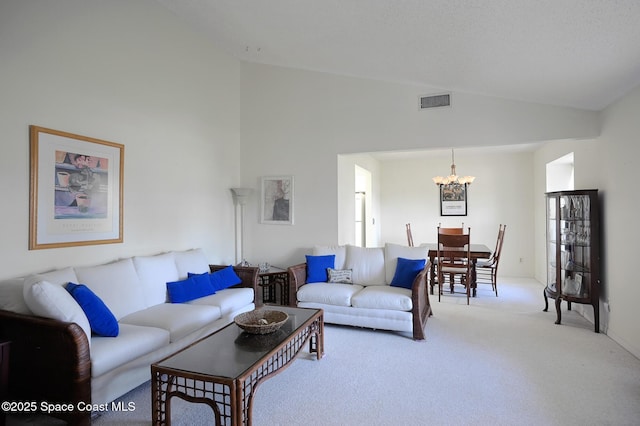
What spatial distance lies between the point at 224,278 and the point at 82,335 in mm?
1949

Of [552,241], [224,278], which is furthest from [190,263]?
[552,241]

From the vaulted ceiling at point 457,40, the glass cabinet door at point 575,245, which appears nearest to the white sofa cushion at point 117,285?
the vaulted ceiling at point 457,40

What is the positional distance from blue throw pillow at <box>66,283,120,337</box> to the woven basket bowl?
87cm

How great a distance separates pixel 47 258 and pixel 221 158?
2563 millimetres

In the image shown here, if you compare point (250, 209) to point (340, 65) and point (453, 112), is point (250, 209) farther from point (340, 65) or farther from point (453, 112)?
point (453, 112)

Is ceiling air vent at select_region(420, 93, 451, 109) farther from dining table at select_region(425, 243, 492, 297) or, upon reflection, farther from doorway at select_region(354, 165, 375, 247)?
doorway at select_region(354, 165, 375, 247)

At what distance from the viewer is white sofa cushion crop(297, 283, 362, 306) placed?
3900 mm

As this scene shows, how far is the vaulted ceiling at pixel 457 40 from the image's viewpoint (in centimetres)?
237

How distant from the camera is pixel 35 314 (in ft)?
7.22

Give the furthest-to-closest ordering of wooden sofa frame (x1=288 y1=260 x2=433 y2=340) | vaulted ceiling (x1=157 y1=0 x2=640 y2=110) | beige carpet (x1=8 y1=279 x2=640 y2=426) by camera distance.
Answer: wooden sofa frame (x1=288 y1=260 x2=433 y2=340), vaulted ceiling (x1=157 y1=0 x2=640 y2=110), beige carpet (x1=8 y1=279 x2=640 y2=426)

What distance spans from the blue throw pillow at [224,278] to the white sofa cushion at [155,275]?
42 cm

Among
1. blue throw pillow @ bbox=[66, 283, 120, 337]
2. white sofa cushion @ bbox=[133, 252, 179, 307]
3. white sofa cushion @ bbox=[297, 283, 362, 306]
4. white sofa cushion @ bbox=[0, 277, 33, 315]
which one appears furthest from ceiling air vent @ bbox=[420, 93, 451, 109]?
white sofa cushion @ bbox=[0, 277, 33, 315]

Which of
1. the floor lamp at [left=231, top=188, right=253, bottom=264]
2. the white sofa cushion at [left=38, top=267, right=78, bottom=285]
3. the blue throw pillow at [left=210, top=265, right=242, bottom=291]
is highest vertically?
the floor lamp at [left=231, top=188, right=253, bottom=264]

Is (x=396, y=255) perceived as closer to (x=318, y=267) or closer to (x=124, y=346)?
(x=318, y=267)
